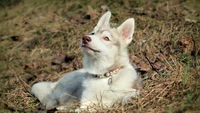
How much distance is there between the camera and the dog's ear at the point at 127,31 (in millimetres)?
5273

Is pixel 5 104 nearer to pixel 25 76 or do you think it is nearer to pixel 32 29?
pixel 25 76

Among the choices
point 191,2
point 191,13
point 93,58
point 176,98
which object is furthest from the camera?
point 191,2

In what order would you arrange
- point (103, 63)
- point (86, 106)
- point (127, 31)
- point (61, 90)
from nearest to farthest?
point (86, 106)
point (103, 63)
point (127, 31)
point (61, 90)

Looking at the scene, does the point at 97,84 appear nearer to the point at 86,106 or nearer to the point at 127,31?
the point at 86,106

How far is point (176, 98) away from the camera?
4.41 meters

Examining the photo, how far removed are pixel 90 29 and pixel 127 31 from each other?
9.22ft

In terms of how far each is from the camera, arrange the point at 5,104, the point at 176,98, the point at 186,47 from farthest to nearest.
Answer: the point at 186,47
the point at 5,104
the point at 176,98

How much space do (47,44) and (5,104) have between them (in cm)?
293

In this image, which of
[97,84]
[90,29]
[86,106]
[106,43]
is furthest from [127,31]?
[90,29]

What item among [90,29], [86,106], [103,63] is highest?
[90,29]

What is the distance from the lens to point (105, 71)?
5.06m

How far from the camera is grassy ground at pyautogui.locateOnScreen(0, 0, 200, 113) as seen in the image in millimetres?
4637

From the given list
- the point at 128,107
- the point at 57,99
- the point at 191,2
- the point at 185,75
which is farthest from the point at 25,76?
the point at 191,2

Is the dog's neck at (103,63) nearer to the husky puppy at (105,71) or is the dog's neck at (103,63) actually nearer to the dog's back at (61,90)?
the husky puppy at (105,71)
